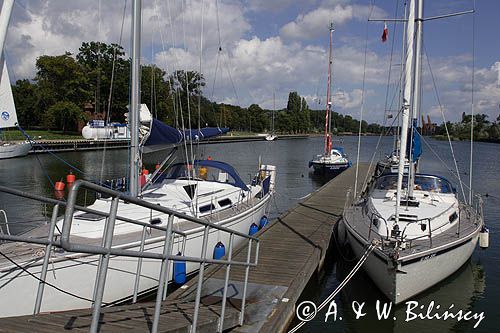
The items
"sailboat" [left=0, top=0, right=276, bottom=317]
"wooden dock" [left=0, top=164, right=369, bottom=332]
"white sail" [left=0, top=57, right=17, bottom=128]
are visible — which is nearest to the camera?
"wooden dock" [left=0, top=164, right=369, bottom=332]

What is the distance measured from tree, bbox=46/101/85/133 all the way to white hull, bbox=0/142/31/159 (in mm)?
22578

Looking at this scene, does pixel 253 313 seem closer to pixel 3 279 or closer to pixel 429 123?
pixel 3 279

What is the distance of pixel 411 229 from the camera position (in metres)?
10.9

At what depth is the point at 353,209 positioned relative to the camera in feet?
46.5

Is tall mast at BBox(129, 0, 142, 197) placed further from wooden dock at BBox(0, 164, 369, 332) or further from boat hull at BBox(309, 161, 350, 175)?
boat hull at BBox(309, 161, 350, 175)

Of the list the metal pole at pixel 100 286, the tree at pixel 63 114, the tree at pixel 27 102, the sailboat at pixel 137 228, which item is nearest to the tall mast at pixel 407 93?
the sailboat at pixel 137 228

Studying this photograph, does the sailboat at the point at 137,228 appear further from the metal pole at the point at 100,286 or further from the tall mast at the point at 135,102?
the metal pole at the point at 100,286

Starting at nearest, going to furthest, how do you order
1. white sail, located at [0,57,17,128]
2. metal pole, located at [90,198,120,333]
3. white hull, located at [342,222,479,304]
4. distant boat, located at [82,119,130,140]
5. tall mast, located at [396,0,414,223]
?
metal pole, located at [90,198,120,333] < white sail, located at [0,57,17,128] < white hull, located at [342,222,479,304] < tall mast, located at [396,0,414,223] < distant boat, located at [82,119,130,140]

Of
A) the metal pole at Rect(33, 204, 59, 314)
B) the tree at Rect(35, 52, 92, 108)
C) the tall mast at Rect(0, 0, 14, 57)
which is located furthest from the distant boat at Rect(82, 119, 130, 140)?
the tall mast at Rect(0, 0, 14, 57)

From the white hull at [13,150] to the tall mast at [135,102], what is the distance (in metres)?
36.8

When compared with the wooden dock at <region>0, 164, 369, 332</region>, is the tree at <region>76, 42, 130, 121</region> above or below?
above

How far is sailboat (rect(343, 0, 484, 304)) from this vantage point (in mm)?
9562

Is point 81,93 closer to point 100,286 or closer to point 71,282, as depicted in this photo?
point 71,282

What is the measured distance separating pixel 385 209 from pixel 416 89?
375 cm
